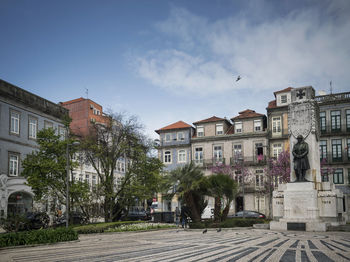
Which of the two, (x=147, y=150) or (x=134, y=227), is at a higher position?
(x=147, y=150)

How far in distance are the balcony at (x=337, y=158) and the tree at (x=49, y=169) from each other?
3132 cm

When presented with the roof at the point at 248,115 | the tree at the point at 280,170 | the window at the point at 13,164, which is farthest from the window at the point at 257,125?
the window at the point at 13,164

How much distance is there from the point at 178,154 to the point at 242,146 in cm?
997

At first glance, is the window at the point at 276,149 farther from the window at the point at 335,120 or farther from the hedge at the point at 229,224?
the hedge at the point at 229,224

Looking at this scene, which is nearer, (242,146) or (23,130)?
(23,130)

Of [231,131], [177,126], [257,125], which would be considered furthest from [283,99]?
[177,126]

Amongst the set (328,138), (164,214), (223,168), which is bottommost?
(164,214)

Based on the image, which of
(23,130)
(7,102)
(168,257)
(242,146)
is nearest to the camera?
(168,257)

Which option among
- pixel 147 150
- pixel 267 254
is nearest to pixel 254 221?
pixel 147 150

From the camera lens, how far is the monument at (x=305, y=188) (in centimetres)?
2075

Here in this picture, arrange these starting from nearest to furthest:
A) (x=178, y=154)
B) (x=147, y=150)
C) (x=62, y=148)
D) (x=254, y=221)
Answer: (x=254, y=221)
(x=62, y=148)
(x=147, y=150)
(x=178, y=154)

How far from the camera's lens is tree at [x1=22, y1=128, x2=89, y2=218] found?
26375 millimetres

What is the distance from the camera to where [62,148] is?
1077 inches

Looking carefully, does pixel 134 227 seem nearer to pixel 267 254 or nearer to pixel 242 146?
pixel 267 254
